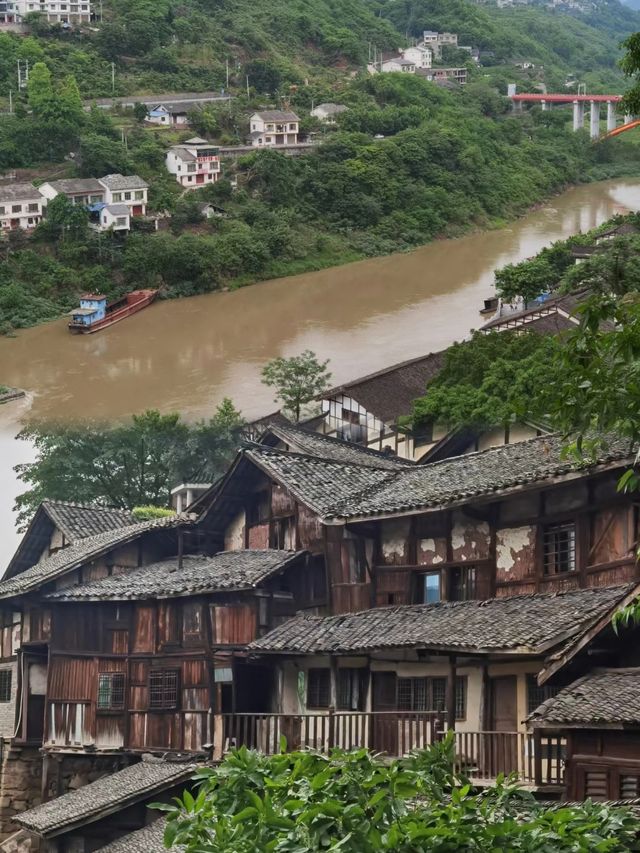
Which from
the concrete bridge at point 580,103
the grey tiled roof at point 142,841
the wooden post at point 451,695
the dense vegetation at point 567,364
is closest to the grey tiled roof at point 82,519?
the dense vegetation at point 567,364

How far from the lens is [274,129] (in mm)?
94500

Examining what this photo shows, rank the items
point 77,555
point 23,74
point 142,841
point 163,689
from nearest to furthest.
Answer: point 142,841 → point 163,689 → point 77,555 → point 23,74

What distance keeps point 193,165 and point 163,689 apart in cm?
6033

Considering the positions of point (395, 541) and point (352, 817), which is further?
point (395, 541)

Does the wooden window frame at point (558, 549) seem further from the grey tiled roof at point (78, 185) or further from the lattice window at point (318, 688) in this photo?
the grey tiled roof at point (78, 185)

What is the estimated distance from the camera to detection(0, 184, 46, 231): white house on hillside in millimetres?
78125

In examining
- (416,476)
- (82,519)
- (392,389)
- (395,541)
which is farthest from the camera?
(392,389)

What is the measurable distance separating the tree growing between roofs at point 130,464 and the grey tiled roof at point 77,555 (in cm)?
1166

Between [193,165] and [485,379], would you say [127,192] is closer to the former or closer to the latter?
[193,165]

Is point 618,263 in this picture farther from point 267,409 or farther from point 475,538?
point 475,538

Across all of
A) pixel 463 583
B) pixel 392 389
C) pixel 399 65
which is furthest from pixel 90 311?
pixel 399 65

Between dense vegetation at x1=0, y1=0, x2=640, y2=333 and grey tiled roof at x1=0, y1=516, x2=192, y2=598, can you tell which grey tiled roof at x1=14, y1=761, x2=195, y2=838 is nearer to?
grey tiled roof at x1=0, y1=516, x2=192, y2=598

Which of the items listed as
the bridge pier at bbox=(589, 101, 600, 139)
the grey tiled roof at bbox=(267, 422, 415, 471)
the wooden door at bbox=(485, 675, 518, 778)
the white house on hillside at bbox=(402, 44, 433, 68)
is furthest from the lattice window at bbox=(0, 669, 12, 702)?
the white house on hillside at bbox=(402, 44, 433, 68)

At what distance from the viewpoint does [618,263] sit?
47500 millimetres
